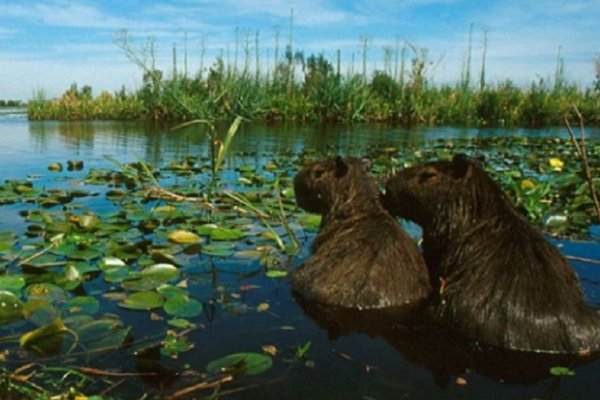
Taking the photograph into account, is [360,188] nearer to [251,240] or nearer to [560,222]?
[251,240]

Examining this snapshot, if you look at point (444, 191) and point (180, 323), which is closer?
point (180, 323)

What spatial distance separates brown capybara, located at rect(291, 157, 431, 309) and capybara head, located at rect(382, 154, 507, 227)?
0.18 m

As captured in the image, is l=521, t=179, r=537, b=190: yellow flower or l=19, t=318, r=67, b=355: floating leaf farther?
l=521, t=179, r=537, b=190: yellow flower

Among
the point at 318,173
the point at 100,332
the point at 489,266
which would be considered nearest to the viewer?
the point at 100,332

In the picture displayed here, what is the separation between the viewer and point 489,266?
3.45 m

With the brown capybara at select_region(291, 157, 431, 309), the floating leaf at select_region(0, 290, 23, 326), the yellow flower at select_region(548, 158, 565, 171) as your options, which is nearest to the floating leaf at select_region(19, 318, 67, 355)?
the floating leaf at select_region(0, 290, 23, 326)

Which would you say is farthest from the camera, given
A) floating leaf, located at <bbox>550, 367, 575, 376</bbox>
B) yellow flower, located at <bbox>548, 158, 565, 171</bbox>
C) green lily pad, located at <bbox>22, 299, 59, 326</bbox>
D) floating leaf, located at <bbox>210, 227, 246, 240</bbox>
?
yellow flower, located at <bbox>548, 158, 565, 171</bbox>

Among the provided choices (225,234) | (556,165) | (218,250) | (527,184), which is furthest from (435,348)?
(556,165)

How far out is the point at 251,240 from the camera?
5609 mm

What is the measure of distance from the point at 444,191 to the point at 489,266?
2.22ft

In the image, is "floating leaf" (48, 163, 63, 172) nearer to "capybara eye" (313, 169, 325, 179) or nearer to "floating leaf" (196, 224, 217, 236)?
"floating leaf" (196, 224, 217, 236)

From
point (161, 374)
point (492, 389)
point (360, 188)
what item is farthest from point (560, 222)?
point (161, 374)

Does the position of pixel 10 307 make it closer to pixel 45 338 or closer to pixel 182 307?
pixel 45 338

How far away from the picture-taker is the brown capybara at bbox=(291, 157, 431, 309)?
12.8 feet
